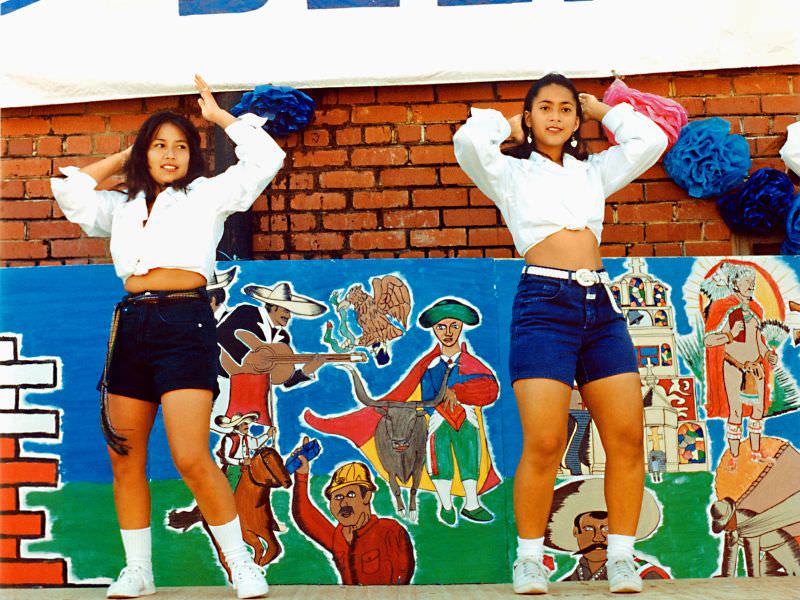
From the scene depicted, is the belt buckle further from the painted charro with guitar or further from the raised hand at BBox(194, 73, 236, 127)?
the raised hand at BBox(194, 73, 236, 127)

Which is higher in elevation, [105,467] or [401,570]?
[105,467]

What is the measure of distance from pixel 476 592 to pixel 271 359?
3.67 feet

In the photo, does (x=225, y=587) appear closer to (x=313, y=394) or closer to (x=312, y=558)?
(x=312, y=558)

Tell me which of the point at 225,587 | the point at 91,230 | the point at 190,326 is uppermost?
the point at 91,230

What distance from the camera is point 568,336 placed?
3.21 m

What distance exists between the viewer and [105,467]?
362 centimetres

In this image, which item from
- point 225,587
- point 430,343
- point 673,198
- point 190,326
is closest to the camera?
point 190,326

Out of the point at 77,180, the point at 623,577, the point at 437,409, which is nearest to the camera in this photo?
the point at 623,577

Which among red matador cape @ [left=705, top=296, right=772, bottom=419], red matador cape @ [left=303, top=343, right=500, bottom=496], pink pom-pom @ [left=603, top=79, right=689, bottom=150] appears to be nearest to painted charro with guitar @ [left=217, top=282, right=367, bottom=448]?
red matador cape @ [left=303, top=343, right=500, bottom=496]

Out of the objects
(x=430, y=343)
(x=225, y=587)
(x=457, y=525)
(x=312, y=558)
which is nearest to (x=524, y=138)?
(x=430, y=343)

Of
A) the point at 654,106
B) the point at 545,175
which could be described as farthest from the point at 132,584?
the point at 654,106

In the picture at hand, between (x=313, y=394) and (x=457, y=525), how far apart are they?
2.32 feet

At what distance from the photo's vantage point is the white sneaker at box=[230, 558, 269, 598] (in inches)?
123

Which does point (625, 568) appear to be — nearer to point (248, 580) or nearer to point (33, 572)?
point (248, 580)
